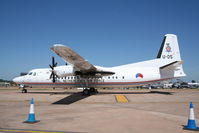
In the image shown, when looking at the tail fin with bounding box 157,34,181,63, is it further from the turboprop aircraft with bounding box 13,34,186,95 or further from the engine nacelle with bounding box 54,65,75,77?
the engine nacelle with bounding box 54,65,75,77

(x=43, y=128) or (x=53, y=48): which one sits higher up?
(x=53, y=48)

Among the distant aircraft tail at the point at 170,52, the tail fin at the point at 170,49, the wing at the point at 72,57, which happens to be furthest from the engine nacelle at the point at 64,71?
the tail fin at the point at 170,49

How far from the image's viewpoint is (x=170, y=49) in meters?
24.7

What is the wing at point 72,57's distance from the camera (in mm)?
16288

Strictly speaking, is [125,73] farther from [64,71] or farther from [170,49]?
[64,71]

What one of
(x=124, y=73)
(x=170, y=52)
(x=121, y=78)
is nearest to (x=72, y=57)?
(x=121, y=78)

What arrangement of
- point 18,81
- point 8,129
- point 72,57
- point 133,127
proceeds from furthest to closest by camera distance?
point 18,81, point 72,57, point 133,127, point 8,129

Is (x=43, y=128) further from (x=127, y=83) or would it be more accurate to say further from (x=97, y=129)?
(x=127, y=83)

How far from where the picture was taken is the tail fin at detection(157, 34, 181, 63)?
24.6 meters

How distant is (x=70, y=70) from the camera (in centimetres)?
2322

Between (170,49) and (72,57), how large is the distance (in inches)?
Result: 544

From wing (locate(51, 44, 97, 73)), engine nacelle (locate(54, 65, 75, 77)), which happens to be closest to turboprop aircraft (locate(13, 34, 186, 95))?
engine nacelle (locate(54, 65, 75, 77))

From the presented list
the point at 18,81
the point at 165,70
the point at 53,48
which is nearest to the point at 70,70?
the point at 53,48

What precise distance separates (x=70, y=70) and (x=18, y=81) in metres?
9.99
